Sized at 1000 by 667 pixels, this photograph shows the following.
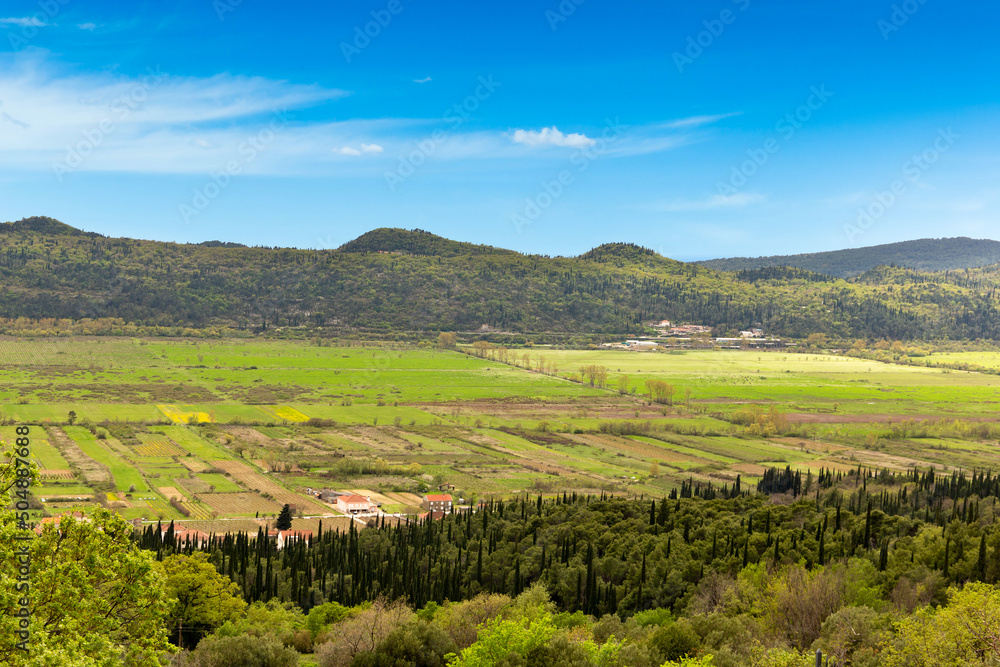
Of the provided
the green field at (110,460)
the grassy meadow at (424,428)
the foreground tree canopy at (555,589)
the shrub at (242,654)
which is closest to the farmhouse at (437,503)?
the grassy meadow at (424,428)

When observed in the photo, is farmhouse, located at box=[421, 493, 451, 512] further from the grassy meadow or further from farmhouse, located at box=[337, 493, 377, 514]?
farmhouse, located at box=[337, 493, 377, 514]

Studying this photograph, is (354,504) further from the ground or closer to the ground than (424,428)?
closer to the ground

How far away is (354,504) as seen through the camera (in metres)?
79.2

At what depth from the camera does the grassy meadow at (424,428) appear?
8775 centimetres

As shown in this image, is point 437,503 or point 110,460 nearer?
point 437,503

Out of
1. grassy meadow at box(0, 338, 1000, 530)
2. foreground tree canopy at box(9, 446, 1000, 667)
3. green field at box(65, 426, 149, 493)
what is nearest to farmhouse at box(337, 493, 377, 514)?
grassy meadow at box(0, 338, 1000, 530)

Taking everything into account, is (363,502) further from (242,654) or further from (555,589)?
(242,654)

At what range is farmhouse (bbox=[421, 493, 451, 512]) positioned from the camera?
7875 cm

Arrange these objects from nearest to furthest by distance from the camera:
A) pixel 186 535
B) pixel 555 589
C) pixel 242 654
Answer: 1. pixel 242 654
2. pixel 555 589
3. pixel 186 535

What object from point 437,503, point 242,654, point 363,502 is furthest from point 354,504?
point 242,654

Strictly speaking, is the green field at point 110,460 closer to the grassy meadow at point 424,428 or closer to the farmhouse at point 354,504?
the grassy meadow at point 424,428

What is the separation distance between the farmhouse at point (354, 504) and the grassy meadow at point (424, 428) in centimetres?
140

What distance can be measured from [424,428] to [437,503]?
44.6 meters

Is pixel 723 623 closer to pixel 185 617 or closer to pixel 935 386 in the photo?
pixel 185 617
